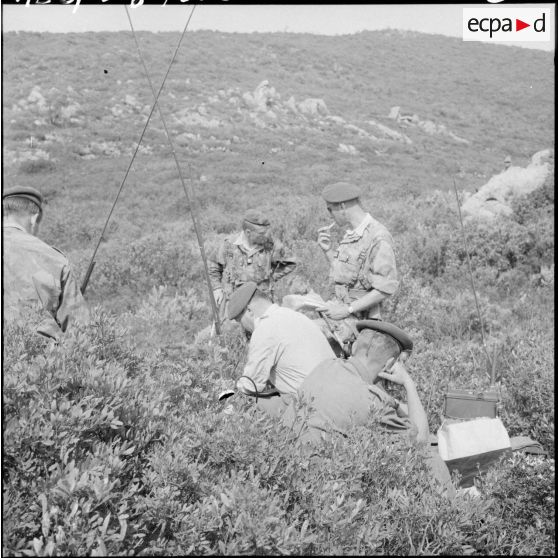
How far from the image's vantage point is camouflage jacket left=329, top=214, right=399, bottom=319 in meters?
4.57

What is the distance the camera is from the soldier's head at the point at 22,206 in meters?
3.66

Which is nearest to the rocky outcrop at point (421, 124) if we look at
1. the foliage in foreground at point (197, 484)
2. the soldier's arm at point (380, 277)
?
the soldier's arm at point (380, 277)

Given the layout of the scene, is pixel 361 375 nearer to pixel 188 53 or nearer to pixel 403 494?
pixel 403 494

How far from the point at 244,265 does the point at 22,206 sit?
2486 mm

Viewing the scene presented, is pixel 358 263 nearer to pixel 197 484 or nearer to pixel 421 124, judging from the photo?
pixel 197 484

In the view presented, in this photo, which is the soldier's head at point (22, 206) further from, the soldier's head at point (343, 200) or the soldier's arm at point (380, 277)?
the soldier's arm at point (380, 277)

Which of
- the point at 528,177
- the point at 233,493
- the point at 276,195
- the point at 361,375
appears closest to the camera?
the point at 233,493

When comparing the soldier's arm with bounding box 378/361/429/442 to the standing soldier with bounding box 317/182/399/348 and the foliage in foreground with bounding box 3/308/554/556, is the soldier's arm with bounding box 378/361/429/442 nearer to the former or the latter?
the foliage in foreground with bounding box 3/308/554/556

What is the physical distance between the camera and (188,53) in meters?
42.4

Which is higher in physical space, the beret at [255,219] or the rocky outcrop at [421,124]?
the beret at [255,219]

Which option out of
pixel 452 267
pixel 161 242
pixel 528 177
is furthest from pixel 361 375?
pixel 528 177

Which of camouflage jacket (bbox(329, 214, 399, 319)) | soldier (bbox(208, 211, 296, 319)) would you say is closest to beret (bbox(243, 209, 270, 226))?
soldier (bbox(208, 211, 296, 319))

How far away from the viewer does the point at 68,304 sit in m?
3.64

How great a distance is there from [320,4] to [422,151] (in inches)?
1125
